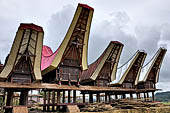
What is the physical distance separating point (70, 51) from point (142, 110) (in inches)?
331

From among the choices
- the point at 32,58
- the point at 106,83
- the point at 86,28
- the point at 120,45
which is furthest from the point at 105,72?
the point at 32,58

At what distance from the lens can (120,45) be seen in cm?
2064

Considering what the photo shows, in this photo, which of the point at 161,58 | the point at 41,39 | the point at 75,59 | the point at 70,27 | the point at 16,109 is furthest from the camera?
the point at 161,58

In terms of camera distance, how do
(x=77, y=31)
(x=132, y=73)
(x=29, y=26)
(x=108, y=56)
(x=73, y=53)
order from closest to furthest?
(x=29, y=26), (x=77, y=31), (x=73, y=53), (x=108, y=56), (x=132, y=73)

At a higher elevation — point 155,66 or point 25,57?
point 25,57

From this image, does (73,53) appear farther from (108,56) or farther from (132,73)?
(132,73)

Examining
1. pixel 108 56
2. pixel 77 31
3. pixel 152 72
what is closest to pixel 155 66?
pixel 152 72

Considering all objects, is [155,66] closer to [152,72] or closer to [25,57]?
[152,72]

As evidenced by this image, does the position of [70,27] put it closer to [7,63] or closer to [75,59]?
[75,59]

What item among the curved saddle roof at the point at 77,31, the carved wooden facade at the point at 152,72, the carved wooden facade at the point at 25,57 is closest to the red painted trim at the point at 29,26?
the carved wooden facade at the point at 25,57

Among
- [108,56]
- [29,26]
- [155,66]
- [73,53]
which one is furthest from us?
[155,66]

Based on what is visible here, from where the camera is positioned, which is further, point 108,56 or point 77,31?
point 108,56

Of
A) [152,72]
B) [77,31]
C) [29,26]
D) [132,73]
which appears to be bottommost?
[132,73]

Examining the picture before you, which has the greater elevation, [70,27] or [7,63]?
[70,27]
